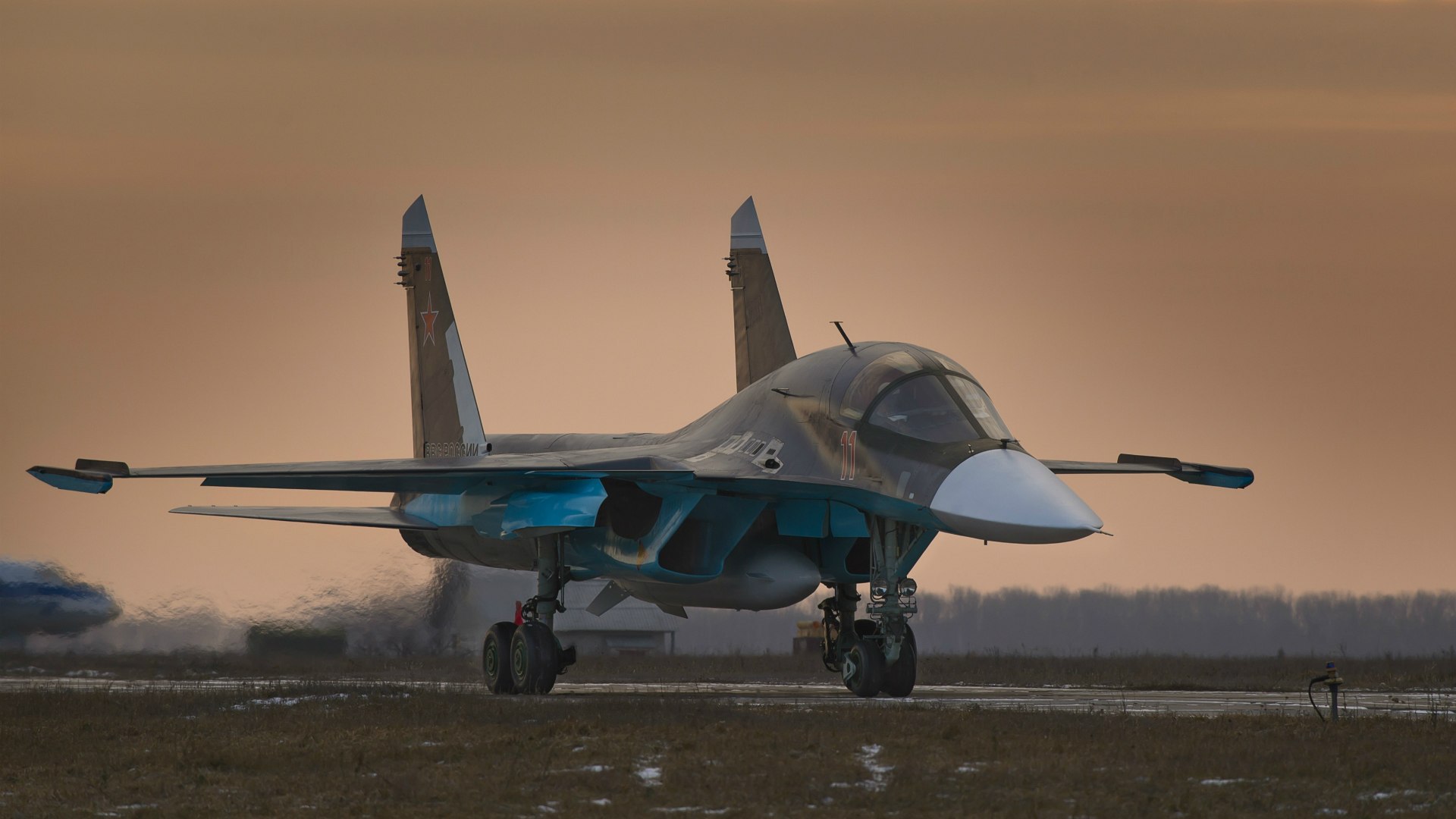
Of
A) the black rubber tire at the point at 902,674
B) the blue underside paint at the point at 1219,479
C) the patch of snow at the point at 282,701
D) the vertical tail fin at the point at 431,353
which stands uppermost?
the vertical tail fin at the point at 431,353

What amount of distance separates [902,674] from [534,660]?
4.53m

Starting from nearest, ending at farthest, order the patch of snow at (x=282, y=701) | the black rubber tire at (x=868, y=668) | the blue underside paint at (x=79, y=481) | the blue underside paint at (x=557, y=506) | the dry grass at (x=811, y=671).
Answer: the patch of snow at (x=282, y=701), the blue underside paint at (x=79, y=481), the black rubber tire at (x=868, y=668), the blue underside paint at (x=557, y=506), the dry grass at (x=811, y=671)

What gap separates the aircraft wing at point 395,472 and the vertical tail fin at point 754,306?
483 centimetres

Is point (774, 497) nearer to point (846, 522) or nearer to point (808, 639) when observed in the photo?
point (846, 522)

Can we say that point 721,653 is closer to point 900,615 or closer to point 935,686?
point 935,686

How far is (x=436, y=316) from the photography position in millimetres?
27734

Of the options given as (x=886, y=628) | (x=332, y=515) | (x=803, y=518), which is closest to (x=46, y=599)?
(x=332, y=515)

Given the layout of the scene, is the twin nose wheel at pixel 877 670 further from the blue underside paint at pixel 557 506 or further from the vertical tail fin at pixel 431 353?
the vertical tail fin at pixel 431 353

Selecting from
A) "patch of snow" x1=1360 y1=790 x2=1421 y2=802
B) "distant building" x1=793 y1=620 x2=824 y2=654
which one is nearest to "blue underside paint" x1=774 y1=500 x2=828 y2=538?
"patch of snow" x1=1360 y1=790 x2=1421 y2=802

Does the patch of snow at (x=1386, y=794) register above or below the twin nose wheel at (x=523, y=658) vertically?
below

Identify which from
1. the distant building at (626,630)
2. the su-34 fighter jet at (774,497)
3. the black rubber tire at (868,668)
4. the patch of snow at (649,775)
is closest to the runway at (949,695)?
the black rubber tire at (868,668)

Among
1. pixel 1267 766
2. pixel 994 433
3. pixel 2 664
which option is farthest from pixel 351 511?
pixel 1267 766

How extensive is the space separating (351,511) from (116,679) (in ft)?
20.7

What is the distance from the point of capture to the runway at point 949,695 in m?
17.4
